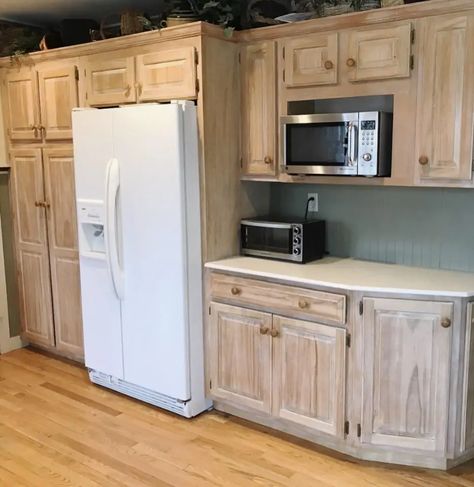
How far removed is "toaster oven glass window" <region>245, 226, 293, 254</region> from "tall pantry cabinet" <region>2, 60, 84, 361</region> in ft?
4.19

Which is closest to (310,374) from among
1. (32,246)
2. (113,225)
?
(113,225)

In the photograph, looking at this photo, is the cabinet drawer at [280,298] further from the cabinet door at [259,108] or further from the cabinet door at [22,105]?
the cabinet door at [22,105]

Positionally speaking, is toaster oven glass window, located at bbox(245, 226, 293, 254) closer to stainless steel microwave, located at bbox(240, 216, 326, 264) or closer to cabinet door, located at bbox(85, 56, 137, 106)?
stainless steel microwave, located at bbox(240, 216, 326, 264)

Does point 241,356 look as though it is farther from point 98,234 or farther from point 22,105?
point 22,105

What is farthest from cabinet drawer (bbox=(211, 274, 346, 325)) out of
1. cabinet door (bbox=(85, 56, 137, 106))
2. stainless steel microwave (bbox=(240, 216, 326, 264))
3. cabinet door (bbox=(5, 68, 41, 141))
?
cabinet door (bbox=(5, 68, 41, 141))

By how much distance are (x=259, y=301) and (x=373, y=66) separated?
4.31 feet

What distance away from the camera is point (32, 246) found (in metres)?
4.19

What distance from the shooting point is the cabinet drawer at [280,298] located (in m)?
2.81

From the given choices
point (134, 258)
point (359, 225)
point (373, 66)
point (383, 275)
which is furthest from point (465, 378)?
point (134, 258)

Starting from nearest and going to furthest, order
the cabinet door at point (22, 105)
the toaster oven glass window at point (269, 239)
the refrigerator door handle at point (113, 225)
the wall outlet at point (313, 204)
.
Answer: the toaster oven glass window at point (269, 239), the refrigerator door handle at point (113, 225), the wall outlet at point (313, 204), the cabinet door at point (22, 105)

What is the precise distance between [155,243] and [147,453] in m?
1.12

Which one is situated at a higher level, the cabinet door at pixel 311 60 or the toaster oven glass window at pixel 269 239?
the cabinet door at pixel 311 60

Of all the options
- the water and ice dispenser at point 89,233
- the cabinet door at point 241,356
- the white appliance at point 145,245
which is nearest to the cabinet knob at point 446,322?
the cabinet door at point 241,356

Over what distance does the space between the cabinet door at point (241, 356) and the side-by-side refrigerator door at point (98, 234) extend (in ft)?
2.10
